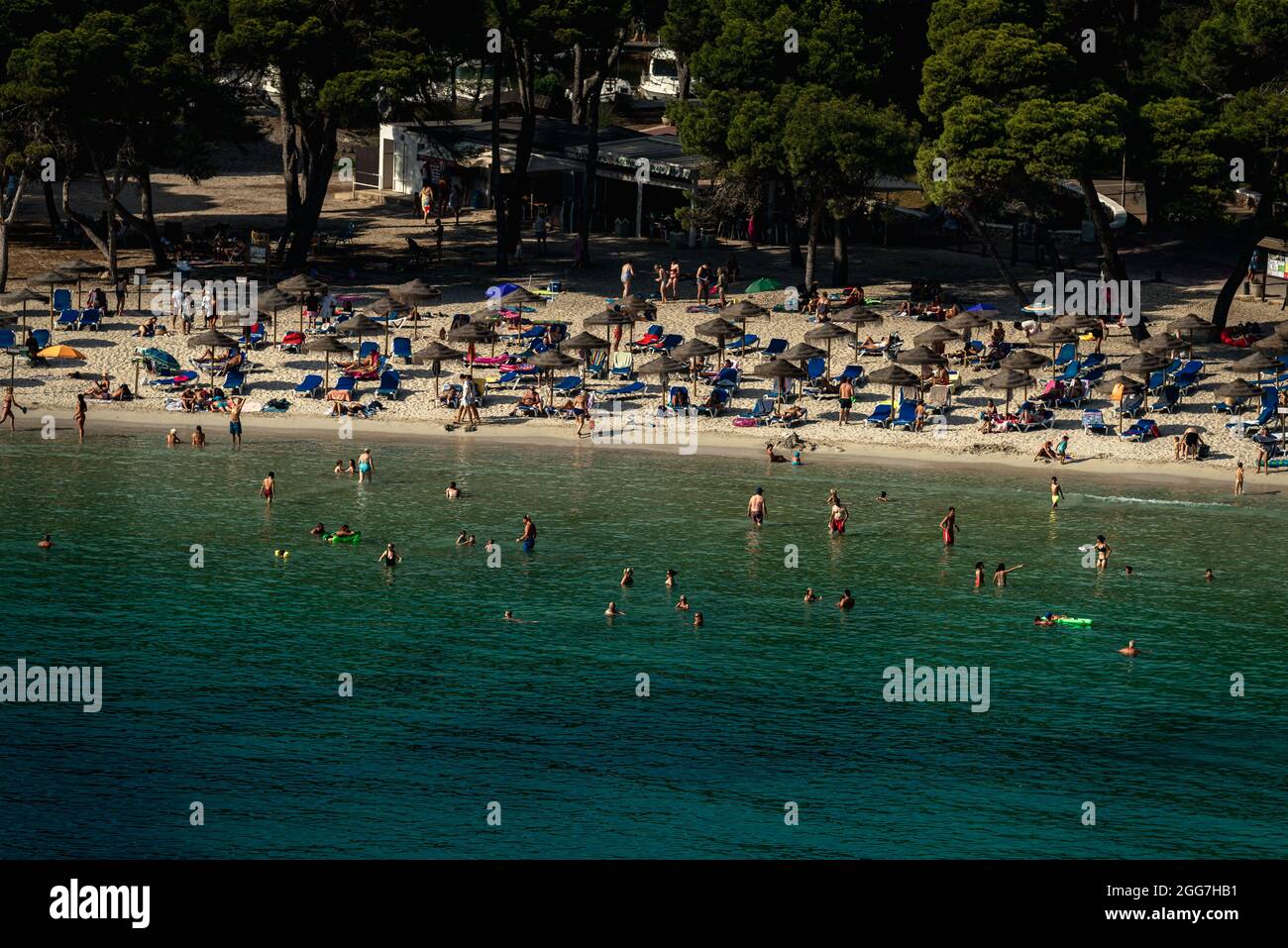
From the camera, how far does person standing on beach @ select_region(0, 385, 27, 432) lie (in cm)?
→ 6738

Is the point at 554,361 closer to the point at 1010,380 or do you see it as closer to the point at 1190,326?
the point at 1010,380

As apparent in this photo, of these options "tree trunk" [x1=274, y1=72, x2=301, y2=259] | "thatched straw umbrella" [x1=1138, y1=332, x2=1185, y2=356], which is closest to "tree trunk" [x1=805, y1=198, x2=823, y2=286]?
"thatched straw umbrella" [x1=1138, y1=332, x2=1185, y2=356]

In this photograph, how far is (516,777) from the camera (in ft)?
132

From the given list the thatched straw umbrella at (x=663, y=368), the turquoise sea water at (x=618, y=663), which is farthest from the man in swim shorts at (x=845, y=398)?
the thatched straw umbrella at (x=663, y=368)

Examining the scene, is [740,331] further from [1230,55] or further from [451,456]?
[1230,55]

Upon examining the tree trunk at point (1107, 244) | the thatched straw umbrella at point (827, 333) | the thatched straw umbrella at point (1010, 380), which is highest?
the tree trunk at point (1107, 244)

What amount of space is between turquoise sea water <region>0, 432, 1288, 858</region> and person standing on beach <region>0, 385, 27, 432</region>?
13.2ft

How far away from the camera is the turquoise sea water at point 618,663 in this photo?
38375 millimetres

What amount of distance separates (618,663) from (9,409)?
31905 millimetres

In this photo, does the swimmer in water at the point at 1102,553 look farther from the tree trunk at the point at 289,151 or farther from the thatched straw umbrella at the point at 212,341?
the tree trunk at the point at 289,151

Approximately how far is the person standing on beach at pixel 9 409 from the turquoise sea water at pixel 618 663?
4.03 m

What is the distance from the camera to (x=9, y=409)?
67.4 metres
